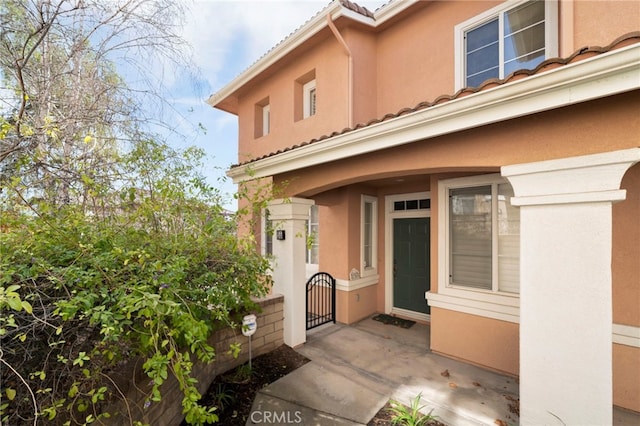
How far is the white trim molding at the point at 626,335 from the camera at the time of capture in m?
3.42

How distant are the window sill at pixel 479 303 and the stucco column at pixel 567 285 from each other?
1.62 metres

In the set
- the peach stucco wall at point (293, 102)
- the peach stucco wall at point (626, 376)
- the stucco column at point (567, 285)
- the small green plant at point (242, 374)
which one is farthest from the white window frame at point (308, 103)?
the peach stucco wall at point (626, 376)

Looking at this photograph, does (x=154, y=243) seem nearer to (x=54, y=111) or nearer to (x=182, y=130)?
(x=182, y=130)

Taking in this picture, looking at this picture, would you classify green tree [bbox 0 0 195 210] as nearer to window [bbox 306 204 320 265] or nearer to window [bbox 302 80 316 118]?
window [bbox 302 80 316 118]

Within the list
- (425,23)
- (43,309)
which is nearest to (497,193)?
(425,23)

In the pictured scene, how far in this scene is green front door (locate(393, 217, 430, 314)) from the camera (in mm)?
6562

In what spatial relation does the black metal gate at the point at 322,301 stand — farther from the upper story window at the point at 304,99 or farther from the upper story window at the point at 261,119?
the upper story window at the point at 261,119

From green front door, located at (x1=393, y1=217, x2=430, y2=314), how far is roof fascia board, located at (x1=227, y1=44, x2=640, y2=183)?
353 centimetres

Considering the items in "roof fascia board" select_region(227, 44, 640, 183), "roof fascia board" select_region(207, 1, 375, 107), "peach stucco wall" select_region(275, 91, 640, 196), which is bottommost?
"peach stucco wall" select_region(275, 91, 640, 196)

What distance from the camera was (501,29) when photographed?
4.93 meters

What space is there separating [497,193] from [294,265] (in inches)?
145

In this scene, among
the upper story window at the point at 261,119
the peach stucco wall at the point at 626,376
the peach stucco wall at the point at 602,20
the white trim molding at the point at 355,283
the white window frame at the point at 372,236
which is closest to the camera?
the peach stucco wall at the point at 626,376

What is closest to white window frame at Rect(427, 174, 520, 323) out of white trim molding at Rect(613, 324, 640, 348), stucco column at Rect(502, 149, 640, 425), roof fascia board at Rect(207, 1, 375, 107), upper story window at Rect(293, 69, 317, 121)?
white trim molding at Rect(613, 324, 640, 348)

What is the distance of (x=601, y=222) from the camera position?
8.32ft
